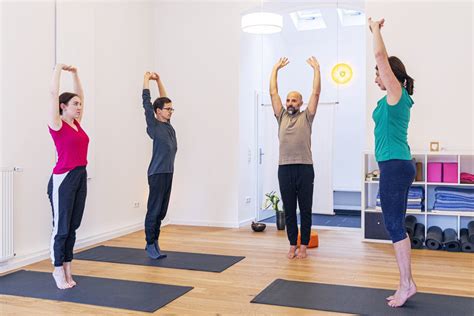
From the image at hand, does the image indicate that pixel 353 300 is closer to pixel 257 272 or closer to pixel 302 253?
pixel 257 272

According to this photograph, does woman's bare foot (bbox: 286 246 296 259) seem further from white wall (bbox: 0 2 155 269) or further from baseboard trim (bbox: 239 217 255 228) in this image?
white wall (bbox: 0 2 155 269)

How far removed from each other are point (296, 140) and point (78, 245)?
236 centimetres

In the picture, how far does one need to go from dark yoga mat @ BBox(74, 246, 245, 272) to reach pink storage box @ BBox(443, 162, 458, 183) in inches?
88.0

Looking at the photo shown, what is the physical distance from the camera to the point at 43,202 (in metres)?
4.32

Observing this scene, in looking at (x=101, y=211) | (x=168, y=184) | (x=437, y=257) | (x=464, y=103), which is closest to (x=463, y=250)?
(x=437, y=257)

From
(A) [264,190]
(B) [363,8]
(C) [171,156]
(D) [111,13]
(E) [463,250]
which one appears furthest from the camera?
(A) [264,190]

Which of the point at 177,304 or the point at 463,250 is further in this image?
the point at 463,250

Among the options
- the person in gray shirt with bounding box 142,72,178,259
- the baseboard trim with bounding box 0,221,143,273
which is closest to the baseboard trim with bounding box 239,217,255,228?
the baseboard trim with bounding box 0,221,143,273

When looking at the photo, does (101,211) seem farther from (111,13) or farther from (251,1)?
(251,1)

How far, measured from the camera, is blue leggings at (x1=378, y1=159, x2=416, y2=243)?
2830mm

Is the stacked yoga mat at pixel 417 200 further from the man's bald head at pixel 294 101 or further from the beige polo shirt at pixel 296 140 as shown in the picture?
the man's bald head at pixel 294 101

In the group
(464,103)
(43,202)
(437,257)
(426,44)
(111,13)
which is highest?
(111,13)

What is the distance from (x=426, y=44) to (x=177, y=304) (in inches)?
148

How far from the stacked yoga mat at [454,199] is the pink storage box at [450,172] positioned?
111 mm
